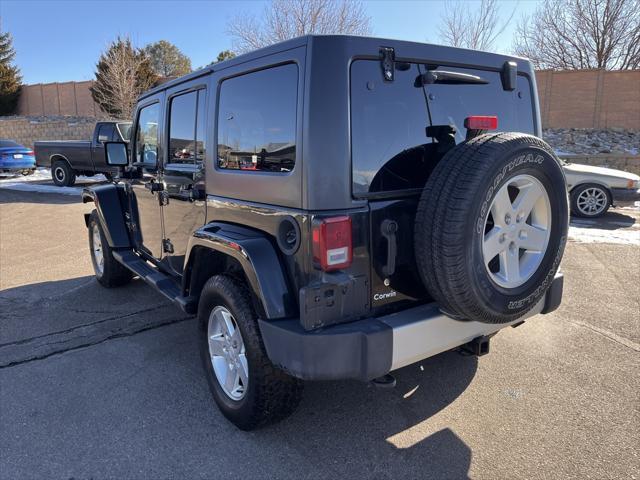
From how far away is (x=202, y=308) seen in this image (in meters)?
2.93

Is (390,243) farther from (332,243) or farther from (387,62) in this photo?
(387,62)

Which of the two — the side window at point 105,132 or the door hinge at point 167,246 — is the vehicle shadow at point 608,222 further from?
the side window at point 105,132

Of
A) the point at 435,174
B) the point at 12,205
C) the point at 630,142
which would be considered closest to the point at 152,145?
the point at 435,174

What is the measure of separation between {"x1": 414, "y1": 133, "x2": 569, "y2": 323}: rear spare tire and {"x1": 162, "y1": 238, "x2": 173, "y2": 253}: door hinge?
7.49ft

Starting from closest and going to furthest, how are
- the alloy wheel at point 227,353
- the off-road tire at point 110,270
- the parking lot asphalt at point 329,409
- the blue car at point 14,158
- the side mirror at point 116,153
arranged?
the parking lot asphalt at point 329,409 < the alloy wheel at point 227,353 < the side mirror at point 116,153 < the off-road tire at point 110,270 < the blue car at point 14,158

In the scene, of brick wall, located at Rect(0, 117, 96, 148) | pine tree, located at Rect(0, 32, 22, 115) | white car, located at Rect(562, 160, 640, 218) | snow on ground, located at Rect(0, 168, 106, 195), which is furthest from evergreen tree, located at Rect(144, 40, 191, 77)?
white car, located at Rect(562, 160, 640, 218)

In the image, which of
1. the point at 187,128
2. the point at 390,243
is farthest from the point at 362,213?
the point at 187,128

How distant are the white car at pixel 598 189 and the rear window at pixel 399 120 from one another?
7.50 metres

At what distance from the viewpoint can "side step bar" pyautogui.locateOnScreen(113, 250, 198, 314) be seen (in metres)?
3.23

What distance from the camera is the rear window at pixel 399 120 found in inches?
89.7

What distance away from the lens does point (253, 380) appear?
8.22ft

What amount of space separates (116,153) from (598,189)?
8.68m

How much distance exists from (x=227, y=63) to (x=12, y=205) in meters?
10.6

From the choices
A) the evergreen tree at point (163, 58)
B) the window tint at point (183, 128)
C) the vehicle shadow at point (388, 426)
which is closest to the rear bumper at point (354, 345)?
the vehicle shadow at point (388, 426)
